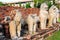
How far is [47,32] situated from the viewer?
20.7ft

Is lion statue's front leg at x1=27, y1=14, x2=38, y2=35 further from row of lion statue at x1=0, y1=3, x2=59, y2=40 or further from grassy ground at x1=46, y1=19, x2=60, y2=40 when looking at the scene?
grassy ground at x1=46, y1=19, x2=60, y2=40

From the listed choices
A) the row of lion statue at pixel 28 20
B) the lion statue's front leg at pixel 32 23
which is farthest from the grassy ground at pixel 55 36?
the lion statue's front leg at pixel 32 23

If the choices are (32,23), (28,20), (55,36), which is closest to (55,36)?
(55,36)

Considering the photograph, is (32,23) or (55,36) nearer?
(32,23)

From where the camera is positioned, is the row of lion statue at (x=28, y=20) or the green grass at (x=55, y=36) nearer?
the row of lion statue at (x=28, y=20)

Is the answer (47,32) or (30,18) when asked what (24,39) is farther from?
(47,32)

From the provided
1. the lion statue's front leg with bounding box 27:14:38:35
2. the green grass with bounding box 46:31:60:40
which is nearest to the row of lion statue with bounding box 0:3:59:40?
the lion statue's front leg with bounding box 27:14:38:35

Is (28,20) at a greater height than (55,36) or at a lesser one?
greater

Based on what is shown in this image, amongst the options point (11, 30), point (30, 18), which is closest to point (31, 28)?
point (30, 18)

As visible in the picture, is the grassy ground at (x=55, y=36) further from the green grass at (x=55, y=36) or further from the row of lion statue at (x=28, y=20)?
the row of lion statue at (x=28, y=20)

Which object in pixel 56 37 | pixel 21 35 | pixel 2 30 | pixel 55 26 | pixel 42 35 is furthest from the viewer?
pixel 55 26

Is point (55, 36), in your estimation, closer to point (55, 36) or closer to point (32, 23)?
point (55, 36)

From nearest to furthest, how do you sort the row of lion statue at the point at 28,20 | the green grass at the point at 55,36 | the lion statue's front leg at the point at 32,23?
the row of lion statue at the point at 28,20, the lion statue's front leg at the point at 32,23, the green grass at the point at 55,36

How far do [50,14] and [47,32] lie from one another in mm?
581
